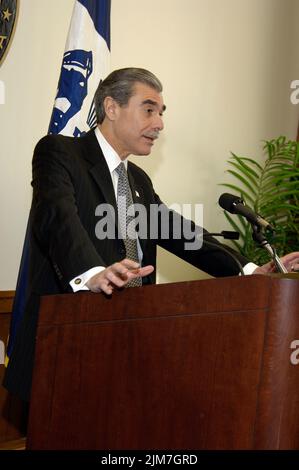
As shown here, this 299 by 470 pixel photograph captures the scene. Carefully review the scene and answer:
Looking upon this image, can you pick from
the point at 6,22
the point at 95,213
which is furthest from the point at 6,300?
the point at 6,22

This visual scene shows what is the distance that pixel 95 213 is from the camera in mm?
2549

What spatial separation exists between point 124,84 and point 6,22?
97cm

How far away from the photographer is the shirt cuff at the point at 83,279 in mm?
2000

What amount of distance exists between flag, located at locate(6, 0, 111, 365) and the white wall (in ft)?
1.04

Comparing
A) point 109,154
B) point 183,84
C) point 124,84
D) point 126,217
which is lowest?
point 126,217

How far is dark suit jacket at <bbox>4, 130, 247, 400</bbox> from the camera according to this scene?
2160mm

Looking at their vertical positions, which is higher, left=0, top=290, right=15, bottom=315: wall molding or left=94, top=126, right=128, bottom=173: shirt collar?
left=94, top=126, right=128, bottom=173: shirt collar

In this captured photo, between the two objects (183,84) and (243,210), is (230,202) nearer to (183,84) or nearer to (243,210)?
(243,210)

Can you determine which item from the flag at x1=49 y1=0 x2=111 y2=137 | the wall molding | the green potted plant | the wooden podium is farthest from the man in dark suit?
the green potted plant

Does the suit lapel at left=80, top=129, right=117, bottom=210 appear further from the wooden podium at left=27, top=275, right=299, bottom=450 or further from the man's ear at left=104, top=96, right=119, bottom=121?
the wooden podium at left=27, top=275, right=299, bottom=450

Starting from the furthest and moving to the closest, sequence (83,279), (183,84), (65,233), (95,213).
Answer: (183,84) < (95,213) < (65,233) < (83,279)

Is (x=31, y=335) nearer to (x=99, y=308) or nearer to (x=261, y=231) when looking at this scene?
(x=99, y=308)

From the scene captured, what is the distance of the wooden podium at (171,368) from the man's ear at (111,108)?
4.15 feet

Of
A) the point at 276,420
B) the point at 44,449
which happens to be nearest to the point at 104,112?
the point at 44,449
